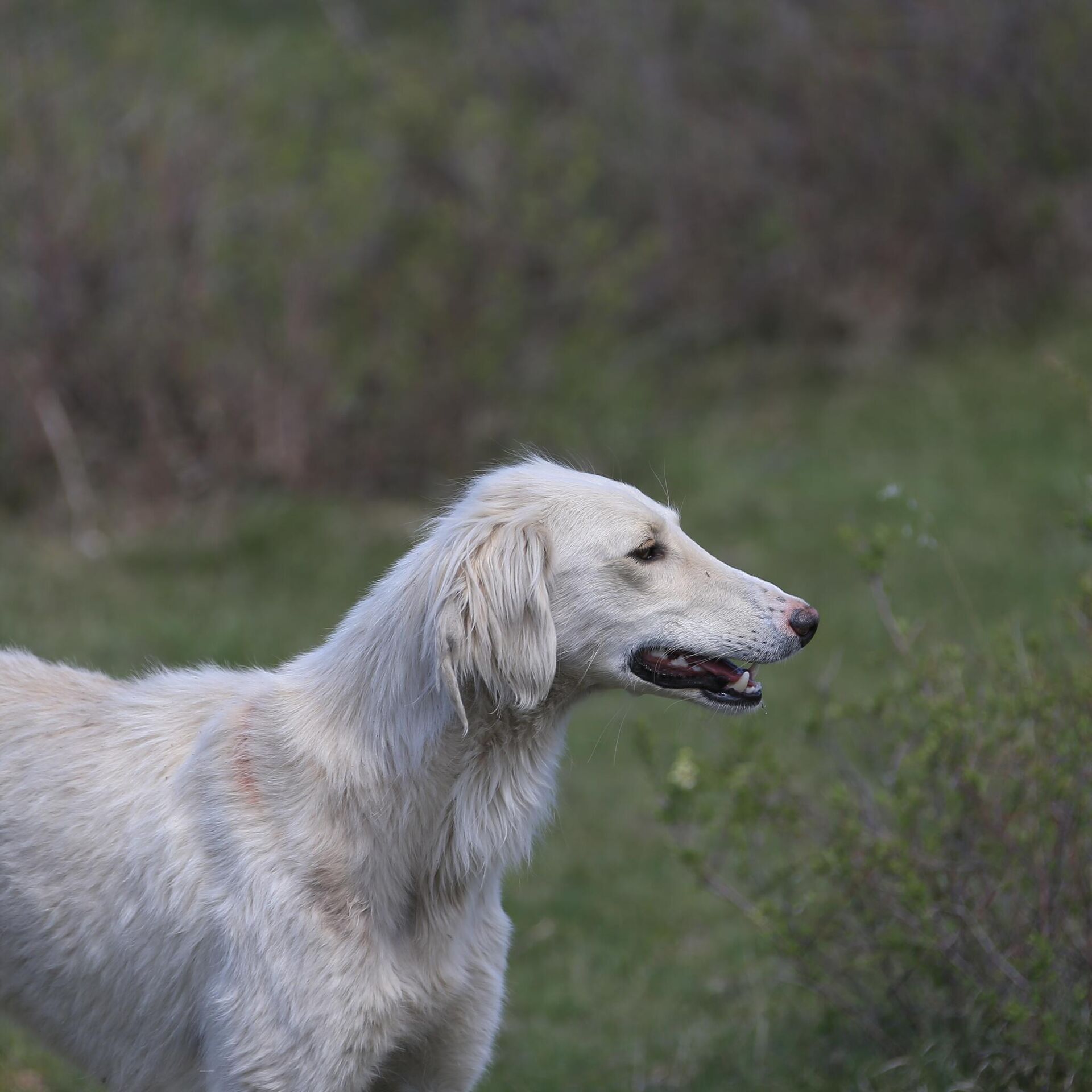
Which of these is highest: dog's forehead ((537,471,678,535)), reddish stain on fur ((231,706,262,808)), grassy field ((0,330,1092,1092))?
dog's forehead ((537,471,678,535))

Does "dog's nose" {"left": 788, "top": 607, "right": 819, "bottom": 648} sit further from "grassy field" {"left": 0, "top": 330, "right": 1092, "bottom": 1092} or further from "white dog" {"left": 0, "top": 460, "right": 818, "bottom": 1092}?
"grassy field" {"left": 0, "top": 330, "right": 1092, "bottom": 1092}

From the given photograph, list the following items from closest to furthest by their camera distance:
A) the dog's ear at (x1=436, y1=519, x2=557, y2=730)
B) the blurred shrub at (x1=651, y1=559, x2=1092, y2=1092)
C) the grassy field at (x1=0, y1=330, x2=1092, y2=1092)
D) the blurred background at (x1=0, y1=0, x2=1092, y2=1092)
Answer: the dog's ear at (x1=436, y1=519, x2=557, y2=730) → the blurred shrub at (x1=651, y1=559, x2=1092, y2=1092) → the blurred background at (x1=0, y1=0, x2=1092, y2=1092) → the grassy field at (x1=0, y1=330, x2=1092, y2=1092)

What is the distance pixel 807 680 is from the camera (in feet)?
25.5

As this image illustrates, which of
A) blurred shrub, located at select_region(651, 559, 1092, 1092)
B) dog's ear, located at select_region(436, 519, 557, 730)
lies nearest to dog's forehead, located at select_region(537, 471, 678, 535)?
dog's ear, located at select_region(436, 519, 557, 730)

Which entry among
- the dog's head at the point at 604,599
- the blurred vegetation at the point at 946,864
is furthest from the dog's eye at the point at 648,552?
the blurred vegetation at the point at 946,864

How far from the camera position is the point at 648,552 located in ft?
10.3

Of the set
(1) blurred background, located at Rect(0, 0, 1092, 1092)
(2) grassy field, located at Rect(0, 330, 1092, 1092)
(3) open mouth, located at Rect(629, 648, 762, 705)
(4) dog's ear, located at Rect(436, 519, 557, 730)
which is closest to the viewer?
(4) dog's ear, located at Rect(436, 519, 557, 730)

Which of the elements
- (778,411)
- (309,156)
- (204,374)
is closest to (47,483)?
(204,374)

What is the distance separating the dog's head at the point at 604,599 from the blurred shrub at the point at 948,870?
0.86 meters

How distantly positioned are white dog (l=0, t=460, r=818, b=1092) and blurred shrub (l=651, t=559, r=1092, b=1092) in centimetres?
95

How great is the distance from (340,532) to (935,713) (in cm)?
586

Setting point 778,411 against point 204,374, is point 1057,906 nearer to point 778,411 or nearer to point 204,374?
point 204,374

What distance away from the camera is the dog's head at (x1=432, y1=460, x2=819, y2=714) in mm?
2936

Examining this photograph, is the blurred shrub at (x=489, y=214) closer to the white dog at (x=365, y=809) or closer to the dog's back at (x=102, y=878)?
the dog's back at (x=102, y=878)
